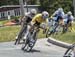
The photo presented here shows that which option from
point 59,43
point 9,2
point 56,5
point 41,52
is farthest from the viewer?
point 9,2

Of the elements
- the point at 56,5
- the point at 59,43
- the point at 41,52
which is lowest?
the point at 56,5

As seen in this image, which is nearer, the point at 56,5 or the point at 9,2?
the point at 56,5

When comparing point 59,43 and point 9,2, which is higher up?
point 59,43

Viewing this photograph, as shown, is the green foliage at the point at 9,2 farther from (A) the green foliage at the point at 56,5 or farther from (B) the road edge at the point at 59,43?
(B) the road edge at the point at 59,43

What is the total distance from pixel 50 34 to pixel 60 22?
45.4 inches

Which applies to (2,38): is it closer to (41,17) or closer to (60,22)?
(60,22)

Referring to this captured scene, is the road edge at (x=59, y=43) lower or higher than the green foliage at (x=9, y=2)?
higher

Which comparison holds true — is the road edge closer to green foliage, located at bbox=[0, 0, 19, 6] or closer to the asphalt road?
the asphalt road

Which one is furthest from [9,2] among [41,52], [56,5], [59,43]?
[41,52]

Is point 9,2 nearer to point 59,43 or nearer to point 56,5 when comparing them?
point 56,5

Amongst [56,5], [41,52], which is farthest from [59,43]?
[56,5]

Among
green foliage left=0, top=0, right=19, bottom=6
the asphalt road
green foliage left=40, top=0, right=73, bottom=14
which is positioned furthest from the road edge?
green foliage left=0, top=0, right=19, bottom=6

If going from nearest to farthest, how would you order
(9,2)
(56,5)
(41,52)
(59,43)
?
(41,52) < (59,43) < (56,5) < (9,2)

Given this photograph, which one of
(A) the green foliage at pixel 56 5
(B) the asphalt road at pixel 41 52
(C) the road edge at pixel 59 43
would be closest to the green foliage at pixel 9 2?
(A) the green foliage at pixel 56 5
